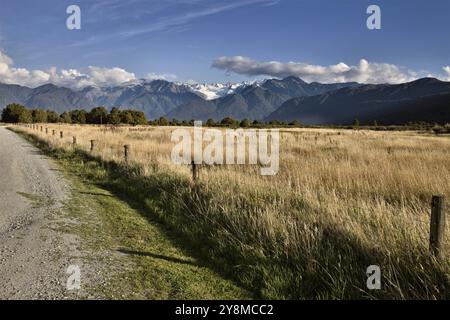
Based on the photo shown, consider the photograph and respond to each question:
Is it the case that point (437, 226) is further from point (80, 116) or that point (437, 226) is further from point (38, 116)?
point (38, 116)

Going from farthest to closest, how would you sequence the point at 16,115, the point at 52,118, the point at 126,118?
the point at 52,118, the point at 16,115, the point at 126,118

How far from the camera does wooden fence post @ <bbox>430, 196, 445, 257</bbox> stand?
204 inches

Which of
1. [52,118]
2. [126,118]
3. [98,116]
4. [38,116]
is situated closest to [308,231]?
[126,118]

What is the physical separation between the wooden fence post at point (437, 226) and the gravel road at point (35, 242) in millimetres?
4511

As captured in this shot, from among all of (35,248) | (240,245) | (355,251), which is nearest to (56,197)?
(35,248)

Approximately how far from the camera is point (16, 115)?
5197 inches

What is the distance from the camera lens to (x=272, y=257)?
20.5ft

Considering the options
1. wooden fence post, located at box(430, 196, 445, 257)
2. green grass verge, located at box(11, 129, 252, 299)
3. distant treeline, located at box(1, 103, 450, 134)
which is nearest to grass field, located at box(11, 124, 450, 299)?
wooden fence post, located at box(430, 196, 445, 257)

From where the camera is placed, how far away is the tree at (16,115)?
427 ft

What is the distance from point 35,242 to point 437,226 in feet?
20.9

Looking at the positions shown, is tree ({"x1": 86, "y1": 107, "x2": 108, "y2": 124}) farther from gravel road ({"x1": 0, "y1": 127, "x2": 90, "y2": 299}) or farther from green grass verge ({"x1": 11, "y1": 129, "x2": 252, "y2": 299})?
green grass verge ({"x1": 11, "y1": 129, "x2": 252, "y2": 299})

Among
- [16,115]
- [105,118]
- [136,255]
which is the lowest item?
[136,255]
